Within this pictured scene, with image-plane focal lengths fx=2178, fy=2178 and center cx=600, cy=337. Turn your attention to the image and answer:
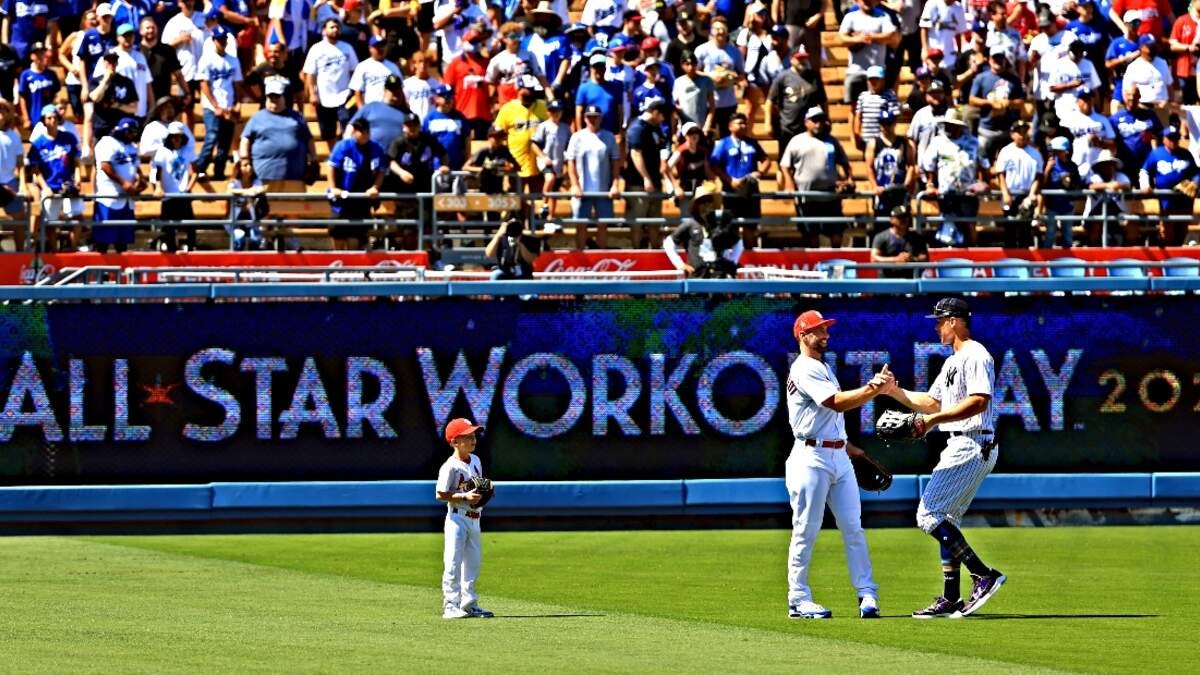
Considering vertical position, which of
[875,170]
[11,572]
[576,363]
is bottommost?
[11,572]

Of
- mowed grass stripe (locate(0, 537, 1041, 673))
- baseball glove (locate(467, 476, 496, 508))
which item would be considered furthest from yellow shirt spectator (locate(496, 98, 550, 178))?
baseball glove (locate(467, 476, 496, 508))

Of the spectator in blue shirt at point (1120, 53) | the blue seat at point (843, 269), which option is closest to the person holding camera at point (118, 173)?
the blue seat at point (843, 269)

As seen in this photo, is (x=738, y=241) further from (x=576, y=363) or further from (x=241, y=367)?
(x=241, y=367)

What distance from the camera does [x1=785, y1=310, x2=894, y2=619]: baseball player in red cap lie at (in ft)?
39.6

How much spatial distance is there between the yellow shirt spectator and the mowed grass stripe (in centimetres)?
964

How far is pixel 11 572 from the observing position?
14828mm

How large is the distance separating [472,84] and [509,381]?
24.8 feet

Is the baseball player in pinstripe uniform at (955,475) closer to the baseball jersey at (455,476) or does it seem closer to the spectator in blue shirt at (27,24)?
the baseball jersey at (455,476)

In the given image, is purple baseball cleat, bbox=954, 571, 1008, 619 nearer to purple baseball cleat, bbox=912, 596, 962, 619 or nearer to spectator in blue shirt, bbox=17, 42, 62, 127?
purple baseball cleat, bbox=912, 596, 962, 619

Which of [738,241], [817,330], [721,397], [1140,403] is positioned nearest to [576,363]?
[721,397]

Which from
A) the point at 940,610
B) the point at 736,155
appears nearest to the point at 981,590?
the point at 940,610

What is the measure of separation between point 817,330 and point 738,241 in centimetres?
791

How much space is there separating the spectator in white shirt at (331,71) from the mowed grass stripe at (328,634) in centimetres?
1094

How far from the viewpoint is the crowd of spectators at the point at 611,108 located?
22.9 metres
